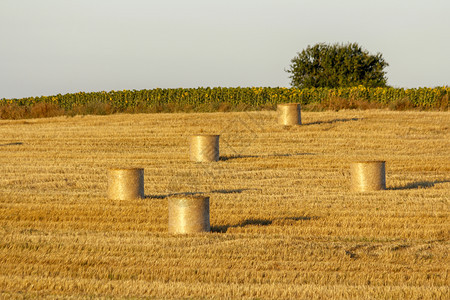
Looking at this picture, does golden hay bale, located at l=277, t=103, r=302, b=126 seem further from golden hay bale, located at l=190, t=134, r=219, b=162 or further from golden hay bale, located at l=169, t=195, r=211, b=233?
golden hay bale, located at l=169, t=195, r=211, b=233

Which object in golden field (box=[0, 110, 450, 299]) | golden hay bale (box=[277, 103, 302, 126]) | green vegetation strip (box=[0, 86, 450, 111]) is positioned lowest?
golden field (box=[0, 110, 450, 299])

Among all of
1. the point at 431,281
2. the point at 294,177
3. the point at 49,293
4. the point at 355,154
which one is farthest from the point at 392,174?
the point at 49,293

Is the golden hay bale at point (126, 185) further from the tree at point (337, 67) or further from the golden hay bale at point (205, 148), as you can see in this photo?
the tree at point (337, 67)

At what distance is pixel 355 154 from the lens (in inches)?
948

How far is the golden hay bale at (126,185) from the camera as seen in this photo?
1583 cm

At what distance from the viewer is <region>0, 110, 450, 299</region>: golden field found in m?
9.40

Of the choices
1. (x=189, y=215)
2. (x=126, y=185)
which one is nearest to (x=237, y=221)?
(x=189, y=215)

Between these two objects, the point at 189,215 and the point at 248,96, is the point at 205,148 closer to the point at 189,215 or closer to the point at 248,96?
the point at 189,215

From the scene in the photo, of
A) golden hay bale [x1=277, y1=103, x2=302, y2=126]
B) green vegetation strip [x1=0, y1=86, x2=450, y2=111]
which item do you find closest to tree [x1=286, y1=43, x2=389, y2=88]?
green vegetation strip [x1=0, y1=86, x2=450, y2=111]

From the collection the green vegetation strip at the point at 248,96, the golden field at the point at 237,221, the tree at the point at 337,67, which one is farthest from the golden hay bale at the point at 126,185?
the tree at the point at 337,67

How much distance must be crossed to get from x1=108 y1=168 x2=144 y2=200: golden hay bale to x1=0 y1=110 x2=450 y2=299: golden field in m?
0.34

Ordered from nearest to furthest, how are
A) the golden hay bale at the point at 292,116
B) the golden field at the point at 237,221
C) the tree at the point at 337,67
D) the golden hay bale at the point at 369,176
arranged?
the golden field at the point at 237,221 → the golden hay bale at the point at 369,176 → the golden hay bale at the point at 292,116 → the tree at the point at 337,67

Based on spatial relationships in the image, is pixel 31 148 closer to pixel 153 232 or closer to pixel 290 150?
pixel 290 150

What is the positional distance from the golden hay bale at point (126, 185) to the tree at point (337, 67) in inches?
1488
